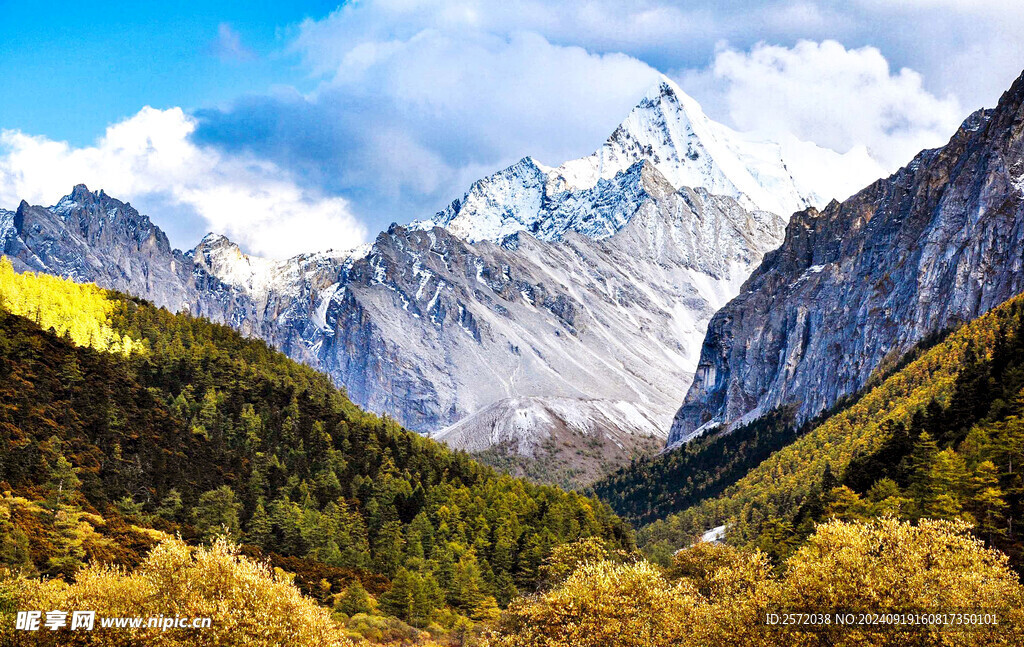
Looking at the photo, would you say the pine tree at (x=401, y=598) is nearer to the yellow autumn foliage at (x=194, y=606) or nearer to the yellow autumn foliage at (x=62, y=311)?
the yellow autumn foliage at (x=194, y=606)

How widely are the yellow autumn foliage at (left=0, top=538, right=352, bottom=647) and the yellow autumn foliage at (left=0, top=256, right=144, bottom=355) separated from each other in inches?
4615

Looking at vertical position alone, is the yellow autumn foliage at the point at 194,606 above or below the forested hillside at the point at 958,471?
below

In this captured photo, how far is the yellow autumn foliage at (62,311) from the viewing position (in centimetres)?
16138

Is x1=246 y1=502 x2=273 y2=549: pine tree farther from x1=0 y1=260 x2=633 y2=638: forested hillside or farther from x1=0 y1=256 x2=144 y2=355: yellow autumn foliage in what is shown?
x1=0 y1=256 x2=144 y2=355: yellow autumn foliage

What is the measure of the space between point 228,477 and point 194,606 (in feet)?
291

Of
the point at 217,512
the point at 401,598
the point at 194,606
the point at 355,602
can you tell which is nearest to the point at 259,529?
the point at 217,512

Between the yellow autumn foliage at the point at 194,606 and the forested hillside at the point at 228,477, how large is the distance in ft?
67.0

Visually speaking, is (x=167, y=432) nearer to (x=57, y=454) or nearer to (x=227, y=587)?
(x=57, y=454)

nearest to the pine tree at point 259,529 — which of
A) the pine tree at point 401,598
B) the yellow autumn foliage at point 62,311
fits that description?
the pine tree at point 401,598

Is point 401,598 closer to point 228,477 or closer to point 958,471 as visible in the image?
point 228,477

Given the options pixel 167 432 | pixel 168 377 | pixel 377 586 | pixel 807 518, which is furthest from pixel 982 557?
pixel 168 377

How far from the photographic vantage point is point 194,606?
49844 mm

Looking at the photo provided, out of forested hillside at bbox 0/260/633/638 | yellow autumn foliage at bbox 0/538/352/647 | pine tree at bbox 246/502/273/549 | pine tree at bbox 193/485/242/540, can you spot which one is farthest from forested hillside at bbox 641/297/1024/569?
pine tree at bbox 193/485/242/540

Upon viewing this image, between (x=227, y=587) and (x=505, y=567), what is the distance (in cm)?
8992
